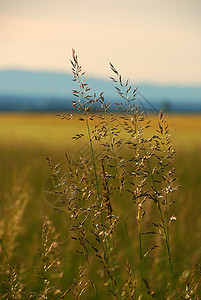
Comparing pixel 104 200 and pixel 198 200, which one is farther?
pixel 198 200

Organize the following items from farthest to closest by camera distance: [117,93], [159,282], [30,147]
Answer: [30,147] → [159,282] → [117,93]

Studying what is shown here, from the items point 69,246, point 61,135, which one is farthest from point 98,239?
point 61,135

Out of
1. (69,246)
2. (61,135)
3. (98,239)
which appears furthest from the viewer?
(61,135)

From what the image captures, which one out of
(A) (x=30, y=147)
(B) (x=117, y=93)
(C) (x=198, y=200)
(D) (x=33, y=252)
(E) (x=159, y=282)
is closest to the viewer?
(B) (x=117, y=93)

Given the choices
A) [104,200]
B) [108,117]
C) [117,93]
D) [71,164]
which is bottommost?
[104,200]

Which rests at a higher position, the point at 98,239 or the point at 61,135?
the point at 98,239

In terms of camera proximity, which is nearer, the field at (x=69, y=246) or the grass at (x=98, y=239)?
the grass at (x=98, y=239)

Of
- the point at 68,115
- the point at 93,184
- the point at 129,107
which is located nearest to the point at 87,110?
the point at 68,115

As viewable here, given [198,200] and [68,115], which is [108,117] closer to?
[68,115]

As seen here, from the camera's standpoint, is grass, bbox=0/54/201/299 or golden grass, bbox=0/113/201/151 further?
golden grass, bbox=0/113/201/151

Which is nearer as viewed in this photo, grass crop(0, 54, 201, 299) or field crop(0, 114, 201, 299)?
grass crop(0, 54, 201, 299)

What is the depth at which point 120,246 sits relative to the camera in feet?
12.3

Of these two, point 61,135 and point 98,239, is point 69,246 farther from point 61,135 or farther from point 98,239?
point 61,135

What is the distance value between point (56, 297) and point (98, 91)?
1711 millimetres
